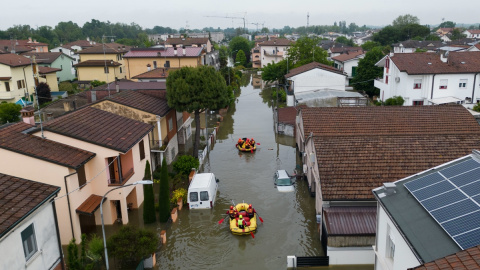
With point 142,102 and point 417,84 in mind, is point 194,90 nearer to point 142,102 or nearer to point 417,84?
point 142,102

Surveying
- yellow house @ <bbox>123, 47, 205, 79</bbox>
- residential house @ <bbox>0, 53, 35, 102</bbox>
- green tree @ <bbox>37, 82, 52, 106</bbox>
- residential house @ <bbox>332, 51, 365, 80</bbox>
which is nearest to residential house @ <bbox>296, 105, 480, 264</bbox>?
yellow house @ <bbox>123, 47, 205, 79</bbox>

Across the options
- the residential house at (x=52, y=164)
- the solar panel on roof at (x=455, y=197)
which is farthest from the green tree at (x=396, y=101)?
the residential house at (x=52, y=164)

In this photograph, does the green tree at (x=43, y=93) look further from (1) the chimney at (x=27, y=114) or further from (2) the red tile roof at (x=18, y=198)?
(2) the red tile roof at (x=18, y=198)

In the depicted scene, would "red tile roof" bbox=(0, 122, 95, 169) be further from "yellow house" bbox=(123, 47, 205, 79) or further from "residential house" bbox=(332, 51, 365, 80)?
"residential house" bbox=(332, 51, 365, 80)

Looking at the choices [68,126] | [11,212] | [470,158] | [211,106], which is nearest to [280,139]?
[211,106]

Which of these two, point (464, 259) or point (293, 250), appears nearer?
point (464, 259)

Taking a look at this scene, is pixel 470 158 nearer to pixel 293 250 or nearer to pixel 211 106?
pixel 293 250
